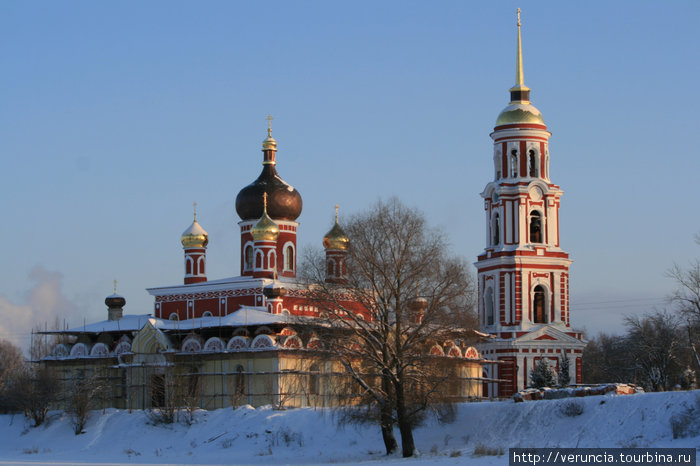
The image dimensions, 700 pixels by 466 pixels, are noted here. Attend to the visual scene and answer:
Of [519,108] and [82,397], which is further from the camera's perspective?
[519,108]

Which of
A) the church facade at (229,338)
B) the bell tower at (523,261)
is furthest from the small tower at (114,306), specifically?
the bell tower at (523,261)

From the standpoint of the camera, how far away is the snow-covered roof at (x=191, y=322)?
49.5 metres

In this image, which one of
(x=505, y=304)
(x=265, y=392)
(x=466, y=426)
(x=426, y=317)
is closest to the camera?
(x=426, y=317)

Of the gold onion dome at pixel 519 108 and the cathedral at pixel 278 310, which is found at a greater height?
the gold onion dome at pixel 519 108

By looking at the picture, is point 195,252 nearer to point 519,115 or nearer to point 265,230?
point 265,230

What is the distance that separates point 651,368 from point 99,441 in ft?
87.4

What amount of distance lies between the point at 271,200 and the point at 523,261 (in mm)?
12151

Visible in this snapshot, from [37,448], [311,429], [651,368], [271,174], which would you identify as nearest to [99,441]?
[37,448]

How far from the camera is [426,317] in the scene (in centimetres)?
3531

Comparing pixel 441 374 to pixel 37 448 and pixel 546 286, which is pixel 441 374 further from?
pixel 546 286

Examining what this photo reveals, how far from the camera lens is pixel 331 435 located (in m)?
40.6

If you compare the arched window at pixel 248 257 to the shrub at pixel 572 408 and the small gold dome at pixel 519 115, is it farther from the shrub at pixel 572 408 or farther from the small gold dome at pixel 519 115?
the shrub at pixel 572 408

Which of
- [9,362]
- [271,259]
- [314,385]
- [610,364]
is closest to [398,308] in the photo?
[314,385]

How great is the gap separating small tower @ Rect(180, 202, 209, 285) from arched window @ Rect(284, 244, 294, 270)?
3941 mm
